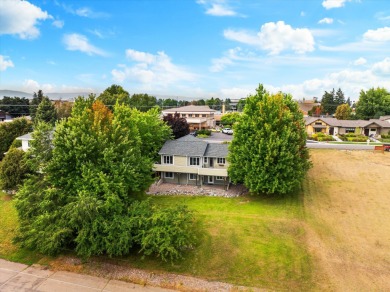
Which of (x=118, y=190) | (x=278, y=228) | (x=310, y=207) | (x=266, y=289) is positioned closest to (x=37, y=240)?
(x=118, y=190)

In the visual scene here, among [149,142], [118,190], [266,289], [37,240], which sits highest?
[149,142]

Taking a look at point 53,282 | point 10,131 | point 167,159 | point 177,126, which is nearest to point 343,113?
point 177,126

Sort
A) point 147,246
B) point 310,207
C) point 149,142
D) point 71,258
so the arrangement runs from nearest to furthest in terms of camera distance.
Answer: point 147,246
point 71,258
point 310,207
point 149,142

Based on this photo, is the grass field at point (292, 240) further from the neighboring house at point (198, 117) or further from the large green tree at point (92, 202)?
the neighboring house at point (198, 117)

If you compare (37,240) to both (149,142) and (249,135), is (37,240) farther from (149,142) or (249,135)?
(249,135)

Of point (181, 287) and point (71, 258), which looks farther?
point (71, 258)

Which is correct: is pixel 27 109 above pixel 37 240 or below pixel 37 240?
above

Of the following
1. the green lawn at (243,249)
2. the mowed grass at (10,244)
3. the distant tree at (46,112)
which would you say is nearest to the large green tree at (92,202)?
the mowed grass at (10,244)

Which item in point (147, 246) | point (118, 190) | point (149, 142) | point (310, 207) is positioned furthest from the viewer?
point (149, 142)
